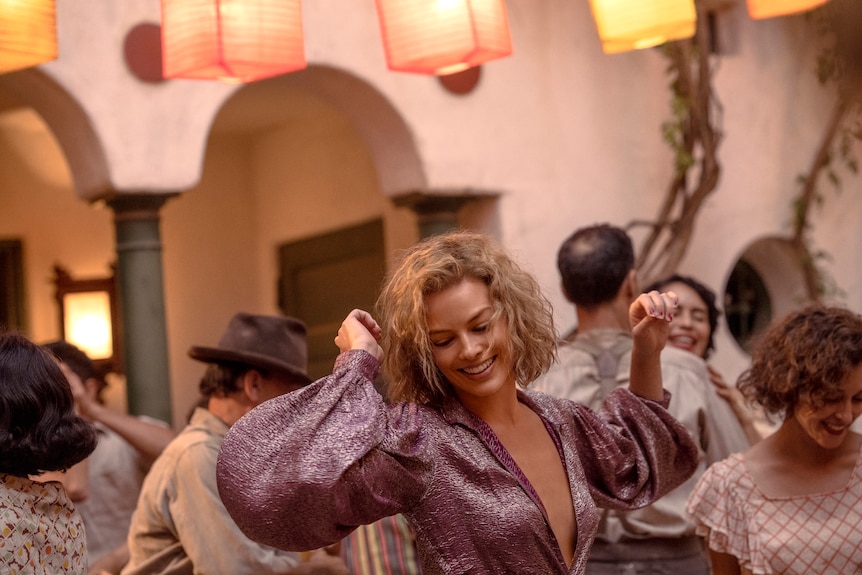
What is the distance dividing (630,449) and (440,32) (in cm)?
196

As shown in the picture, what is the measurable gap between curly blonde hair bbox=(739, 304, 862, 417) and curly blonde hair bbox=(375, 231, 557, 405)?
3.16 feet

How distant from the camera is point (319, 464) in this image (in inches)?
79.7

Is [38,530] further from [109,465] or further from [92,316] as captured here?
[92,316]

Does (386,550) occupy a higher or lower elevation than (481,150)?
lower

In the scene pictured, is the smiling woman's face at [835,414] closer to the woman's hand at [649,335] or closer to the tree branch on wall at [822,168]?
the woman's hand at [649,335]

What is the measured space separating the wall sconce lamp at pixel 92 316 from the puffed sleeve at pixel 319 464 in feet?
17.6

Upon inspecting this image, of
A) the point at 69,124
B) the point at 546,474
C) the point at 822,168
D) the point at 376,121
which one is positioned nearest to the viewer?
the point at 546,474

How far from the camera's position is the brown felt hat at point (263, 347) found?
366cm

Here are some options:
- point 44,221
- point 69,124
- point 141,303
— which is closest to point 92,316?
point 44,221

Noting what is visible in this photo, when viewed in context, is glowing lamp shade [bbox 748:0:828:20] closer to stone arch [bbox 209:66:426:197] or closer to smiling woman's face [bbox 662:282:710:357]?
smiling woman's face [bbox 662:282:710:357]

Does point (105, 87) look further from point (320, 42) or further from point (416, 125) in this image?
point (416, 125)

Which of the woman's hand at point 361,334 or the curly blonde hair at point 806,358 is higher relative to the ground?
the woman's hand at point 361,334

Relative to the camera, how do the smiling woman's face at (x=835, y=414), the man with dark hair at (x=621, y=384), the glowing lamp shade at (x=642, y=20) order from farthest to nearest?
the glowing lamp shade at (x=642, y=20) < the man with dark hair at (x=621, y=384) < the smiling woman's face at (x=835, y=414)

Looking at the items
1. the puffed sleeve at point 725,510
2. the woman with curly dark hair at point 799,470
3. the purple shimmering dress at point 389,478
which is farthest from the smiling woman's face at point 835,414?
the purple shimmering dress at point 389,478
